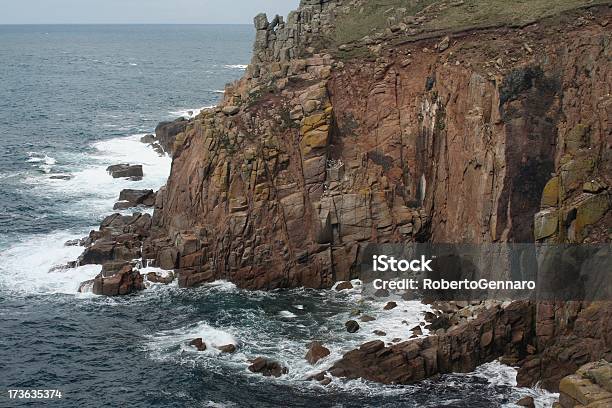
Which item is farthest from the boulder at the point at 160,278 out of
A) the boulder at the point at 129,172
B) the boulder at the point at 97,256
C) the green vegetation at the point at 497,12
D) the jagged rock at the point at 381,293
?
the green vegetation at the point at 497,12

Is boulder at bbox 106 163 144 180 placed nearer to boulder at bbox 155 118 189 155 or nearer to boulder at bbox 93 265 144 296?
boulder at bbox 155 118 189 155

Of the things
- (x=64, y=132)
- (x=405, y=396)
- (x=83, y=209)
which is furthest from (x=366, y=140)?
(x=64, y=132)

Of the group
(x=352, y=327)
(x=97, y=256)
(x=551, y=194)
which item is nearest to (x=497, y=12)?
(x=551, y=194)

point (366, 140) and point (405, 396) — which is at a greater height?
point (366, 140)

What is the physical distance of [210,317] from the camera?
64.8 meters

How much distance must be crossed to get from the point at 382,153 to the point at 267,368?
26394mm

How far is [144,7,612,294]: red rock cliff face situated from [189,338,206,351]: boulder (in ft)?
36.9

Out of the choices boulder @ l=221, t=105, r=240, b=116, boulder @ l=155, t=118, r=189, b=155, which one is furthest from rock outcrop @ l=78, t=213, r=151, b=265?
boulder @ l=155, t=118, r=189, b=155

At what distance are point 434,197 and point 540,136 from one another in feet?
39.8

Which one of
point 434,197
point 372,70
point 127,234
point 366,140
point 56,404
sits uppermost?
point 372,70

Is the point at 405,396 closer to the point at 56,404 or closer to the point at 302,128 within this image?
the point at 56,404

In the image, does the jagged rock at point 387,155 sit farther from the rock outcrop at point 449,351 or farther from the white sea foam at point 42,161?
the white sea foam at point 42,161

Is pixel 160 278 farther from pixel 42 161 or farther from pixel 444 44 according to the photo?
pixel 42 161

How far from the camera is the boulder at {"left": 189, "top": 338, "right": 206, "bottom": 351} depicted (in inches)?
2339
